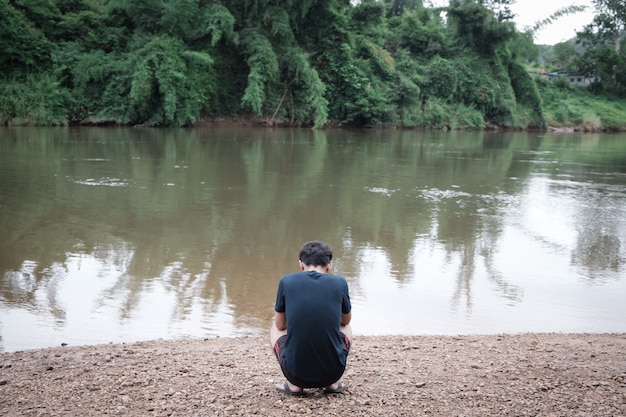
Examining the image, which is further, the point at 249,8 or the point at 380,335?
the point at 249,8

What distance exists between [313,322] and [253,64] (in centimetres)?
2810

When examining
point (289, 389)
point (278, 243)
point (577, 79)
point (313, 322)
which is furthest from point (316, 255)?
point (577, 79)

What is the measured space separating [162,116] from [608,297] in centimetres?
2475

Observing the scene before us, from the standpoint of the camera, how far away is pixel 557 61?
199ft

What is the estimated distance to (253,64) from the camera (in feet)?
99.2

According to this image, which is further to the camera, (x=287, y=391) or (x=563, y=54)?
(x=563, y=54)

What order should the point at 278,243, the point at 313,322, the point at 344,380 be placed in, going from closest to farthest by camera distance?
the point at 313,322 → the point at 344,380 → the point at 278,243

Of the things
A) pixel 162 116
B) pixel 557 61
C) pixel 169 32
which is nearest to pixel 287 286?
pixel 162 116

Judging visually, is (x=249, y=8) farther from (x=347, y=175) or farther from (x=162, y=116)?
(x=347, y=175)

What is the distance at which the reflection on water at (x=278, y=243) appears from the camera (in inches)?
232

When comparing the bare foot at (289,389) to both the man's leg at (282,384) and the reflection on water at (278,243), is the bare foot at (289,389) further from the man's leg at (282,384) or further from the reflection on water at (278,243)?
the reflection on water at (278,243)

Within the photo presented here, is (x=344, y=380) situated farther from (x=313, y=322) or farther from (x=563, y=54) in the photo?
(x=563, y=54)

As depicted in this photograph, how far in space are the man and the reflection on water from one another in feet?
6.80

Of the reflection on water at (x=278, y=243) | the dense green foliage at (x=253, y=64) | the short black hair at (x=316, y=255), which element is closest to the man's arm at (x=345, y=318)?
the short black hair at (x=316, y=255)
